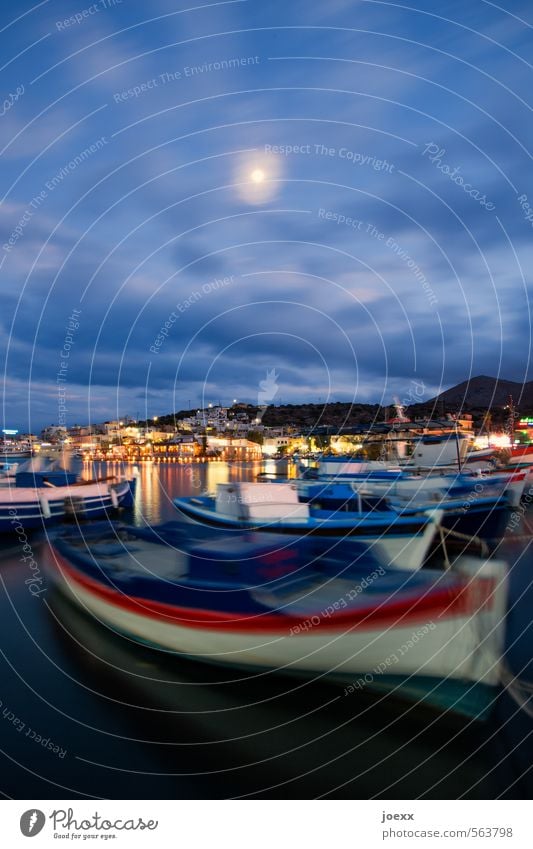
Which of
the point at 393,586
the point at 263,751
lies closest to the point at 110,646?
the point at 263,751

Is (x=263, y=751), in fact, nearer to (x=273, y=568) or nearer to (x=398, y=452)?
(x=273, y=568)

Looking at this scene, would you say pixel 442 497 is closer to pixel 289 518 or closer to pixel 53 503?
pixel 289 518

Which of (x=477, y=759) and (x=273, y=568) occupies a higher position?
(x=273, y=568)

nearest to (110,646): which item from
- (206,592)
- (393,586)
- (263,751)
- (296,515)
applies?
(206,592)

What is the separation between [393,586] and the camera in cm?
652

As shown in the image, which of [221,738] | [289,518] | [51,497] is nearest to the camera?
[221,738]

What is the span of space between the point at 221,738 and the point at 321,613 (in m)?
1.79

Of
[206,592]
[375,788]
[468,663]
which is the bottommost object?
[375,788]

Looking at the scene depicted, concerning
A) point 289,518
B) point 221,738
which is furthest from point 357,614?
point 289,518

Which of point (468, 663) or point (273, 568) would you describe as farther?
point (273, 568)

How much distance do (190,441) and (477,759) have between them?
13408 centimetres

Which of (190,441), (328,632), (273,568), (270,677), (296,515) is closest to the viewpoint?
(328,632)

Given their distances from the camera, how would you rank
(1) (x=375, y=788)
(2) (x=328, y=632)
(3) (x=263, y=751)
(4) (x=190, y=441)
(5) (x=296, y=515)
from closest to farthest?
(1) (x=375, y=788) → (3) (x=263, y=751) → (2) (x=328, y=632) → (5) (x=296, y=515) → (4) (x=190, y=441)

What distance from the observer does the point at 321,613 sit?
21.3 feet
